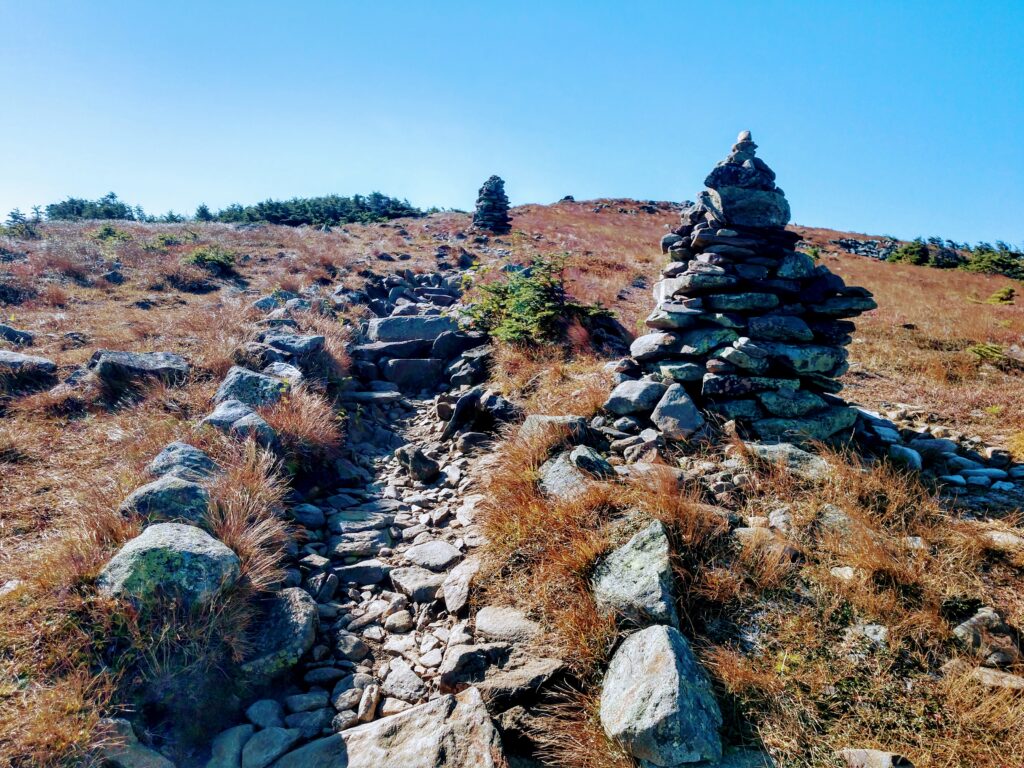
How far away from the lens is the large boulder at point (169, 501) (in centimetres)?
386

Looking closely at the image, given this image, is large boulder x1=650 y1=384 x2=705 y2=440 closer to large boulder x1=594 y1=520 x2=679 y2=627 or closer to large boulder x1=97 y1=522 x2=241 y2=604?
large boulder x1=594 y1=520 x2=679 y2=627

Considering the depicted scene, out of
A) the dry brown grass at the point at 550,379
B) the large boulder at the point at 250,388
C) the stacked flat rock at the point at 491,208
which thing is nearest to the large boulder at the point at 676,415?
the dry brown grass at the point at 550,379

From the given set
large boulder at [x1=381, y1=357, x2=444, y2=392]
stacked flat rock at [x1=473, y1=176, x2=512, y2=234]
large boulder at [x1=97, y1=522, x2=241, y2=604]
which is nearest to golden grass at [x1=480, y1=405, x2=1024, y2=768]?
large boulder at [x1=97, y1=522, x2=241, y2=604]

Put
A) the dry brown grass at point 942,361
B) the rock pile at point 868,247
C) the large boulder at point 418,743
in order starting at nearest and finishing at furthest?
the large boulder at point 418,743
the dry brown grass at point 942,361
the rock pile at point 868,247

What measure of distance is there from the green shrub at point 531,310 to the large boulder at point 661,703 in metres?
6.20

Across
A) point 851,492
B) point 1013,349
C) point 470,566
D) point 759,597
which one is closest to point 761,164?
point 851,492

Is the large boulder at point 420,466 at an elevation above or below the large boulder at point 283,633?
above

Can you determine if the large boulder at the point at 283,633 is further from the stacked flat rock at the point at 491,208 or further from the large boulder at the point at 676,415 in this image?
the stacked flat rock at the point at 491,208

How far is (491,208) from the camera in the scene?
29922 millimetres

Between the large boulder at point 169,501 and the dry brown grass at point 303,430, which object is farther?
the dry brown grass at point 303,430

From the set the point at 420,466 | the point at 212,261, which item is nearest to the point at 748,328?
the point at 420,466

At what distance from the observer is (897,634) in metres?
3.14

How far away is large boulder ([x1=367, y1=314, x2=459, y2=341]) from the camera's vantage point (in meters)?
10.4

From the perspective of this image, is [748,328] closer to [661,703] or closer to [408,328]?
[661,703]
